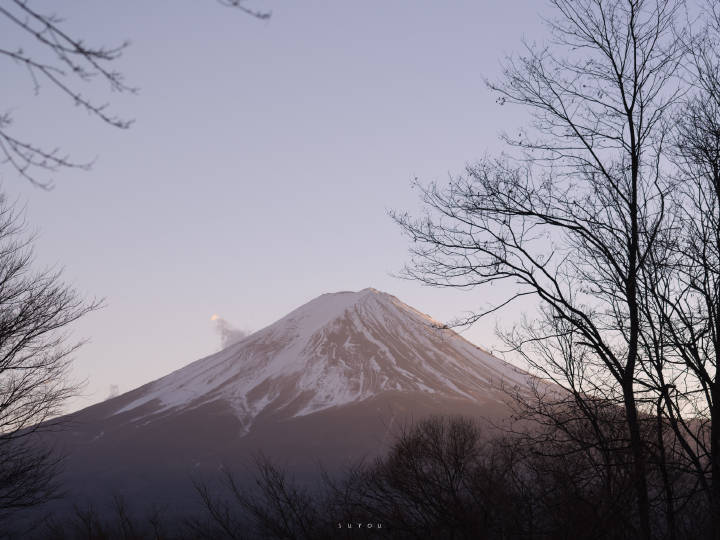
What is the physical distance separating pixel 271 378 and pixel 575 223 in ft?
363

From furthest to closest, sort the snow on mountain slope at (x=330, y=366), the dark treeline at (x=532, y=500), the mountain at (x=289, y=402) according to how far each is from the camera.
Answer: the snow on mountain slope at (x=330, y=366) < the mountain at (x=289, y=402) < the dark treeline at (x=532, y=500)

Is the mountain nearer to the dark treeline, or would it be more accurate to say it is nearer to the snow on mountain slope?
the snow on mountain slope

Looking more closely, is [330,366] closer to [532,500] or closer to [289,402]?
[289,402]

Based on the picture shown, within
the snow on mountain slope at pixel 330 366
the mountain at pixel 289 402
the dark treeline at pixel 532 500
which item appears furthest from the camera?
the snow on mountain slope at pixel 330 366

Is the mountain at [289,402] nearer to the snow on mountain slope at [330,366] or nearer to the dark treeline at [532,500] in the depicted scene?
the snow on mountain slope at [330,366]

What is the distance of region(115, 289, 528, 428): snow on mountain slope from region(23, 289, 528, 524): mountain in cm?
22

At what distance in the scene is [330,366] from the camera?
381ft

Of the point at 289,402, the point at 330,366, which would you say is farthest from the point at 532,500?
the point at 330,366

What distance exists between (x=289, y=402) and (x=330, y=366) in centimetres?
906

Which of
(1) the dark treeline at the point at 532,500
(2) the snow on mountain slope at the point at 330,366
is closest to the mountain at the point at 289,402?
(2) the snow on mountain slope at the point at 330,366

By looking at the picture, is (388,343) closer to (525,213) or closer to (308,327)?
(308,327)

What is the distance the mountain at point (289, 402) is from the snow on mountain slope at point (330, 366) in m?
0.22

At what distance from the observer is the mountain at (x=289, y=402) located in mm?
95500

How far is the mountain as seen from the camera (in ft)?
313
